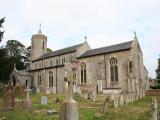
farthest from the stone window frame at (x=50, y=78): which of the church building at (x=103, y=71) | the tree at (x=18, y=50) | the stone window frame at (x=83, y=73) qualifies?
the tree at (x=18, y=50)

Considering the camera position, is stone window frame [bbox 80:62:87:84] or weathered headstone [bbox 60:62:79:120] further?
stone window frame [bbox 80:62:87:84]

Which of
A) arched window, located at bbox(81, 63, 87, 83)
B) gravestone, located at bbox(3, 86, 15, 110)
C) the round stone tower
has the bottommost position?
gravestone, located at bbox(3, 86, 15, 110)

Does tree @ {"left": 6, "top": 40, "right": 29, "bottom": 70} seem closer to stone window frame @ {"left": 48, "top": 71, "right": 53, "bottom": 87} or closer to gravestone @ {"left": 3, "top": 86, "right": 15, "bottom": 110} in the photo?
stone window frame @ {"left": 48, "top": 71, "right": 53, "bottom": 87}

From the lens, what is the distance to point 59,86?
35562 mm

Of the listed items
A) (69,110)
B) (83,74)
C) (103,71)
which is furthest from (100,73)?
(69,110)

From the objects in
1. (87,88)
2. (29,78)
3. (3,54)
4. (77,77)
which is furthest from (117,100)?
(29,78)

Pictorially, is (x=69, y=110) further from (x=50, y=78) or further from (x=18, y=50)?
(x=18, y=50)

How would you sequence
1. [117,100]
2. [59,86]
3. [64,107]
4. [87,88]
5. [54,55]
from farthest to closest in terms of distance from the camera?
[54,55], [59,86], [87,88], [117,100], [64,107]

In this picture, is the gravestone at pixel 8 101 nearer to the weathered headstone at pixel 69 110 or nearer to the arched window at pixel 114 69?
the weathered headstone at pixel 69 110

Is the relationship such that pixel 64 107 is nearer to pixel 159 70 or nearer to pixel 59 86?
pixel 59 86

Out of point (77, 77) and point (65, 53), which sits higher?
point (65, 53)

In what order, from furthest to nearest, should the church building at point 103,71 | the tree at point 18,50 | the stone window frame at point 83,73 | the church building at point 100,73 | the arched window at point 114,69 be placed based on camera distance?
the tree at point 18,50 < the stone window frame at point 83,73 < the arched window at point 114,69 < the church building at point 103,71 < the church building at point 100,73

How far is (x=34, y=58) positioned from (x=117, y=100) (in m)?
35.4

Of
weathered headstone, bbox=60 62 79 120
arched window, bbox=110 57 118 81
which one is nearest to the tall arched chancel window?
arched window, bbox=110 57 118 81
